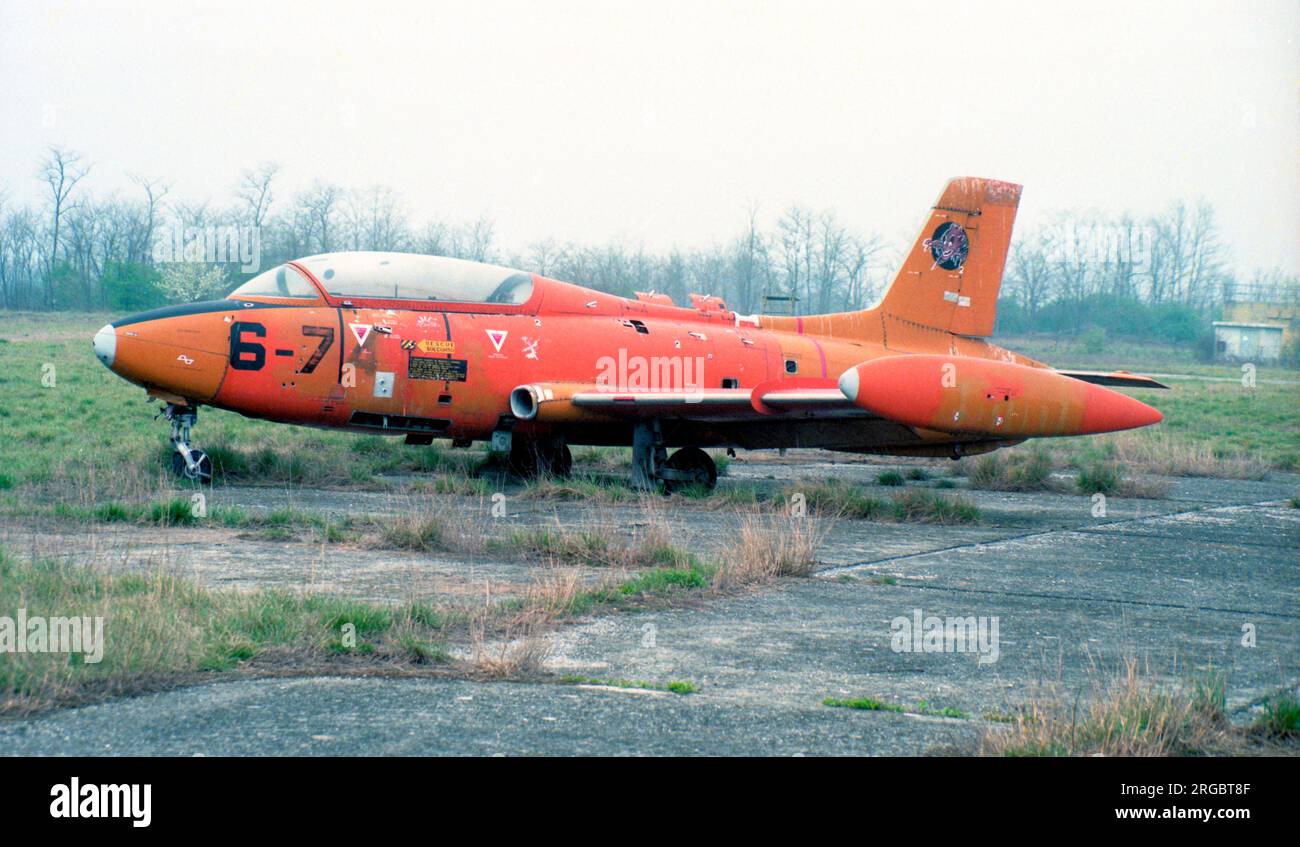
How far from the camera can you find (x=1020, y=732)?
15.9 feet

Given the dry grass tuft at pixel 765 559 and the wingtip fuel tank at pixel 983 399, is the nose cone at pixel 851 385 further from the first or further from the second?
the dry grass tuft at pixel 765 559

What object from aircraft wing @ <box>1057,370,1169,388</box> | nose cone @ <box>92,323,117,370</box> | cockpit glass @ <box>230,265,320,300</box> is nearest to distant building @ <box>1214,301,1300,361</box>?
aircraft wing @ <box>1057,370,1169,388</box>

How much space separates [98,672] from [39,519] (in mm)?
5692

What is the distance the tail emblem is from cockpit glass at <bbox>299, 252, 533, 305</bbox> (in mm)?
6782

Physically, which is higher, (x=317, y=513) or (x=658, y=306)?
(x=658, y=306)

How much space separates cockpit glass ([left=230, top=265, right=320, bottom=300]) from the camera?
14.4 m

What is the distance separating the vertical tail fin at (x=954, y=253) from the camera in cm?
1884

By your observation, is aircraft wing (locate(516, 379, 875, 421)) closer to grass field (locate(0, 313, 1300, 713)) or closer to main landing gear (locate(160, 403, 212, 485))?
grass field (locate(0, 313, 1300, 713))

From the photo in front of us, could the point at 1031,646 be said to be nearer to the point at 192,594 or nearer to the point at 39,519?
the point at 192,594

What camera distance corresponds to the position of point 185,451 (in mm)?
14367

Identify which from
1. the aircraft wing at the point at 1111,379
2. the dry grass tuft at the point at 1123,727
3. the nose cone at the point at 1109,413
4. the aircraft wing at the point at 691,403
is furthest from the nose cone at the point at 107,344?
the aircraft wing at the point at 1111,379

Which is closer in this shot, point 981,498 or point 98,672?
point 98,672

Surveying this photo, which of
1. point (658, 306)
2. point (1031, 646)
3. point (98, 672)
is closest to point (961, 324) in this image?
point (658, 306)

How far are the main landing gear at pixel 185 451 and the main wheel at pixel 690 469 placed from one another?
18.8 feet
